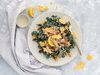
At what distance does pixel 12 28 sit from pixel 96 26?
314mm

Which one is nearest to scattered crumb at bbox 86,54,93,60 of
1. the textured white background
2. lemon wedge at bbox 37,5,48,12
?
the textured white background

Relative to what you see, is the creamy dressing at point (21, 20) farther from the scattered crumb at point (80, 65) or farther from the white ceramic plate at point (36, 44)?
the scattered crumb at point (80, 65)

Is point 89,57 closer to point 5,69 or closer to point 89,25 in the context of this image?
point 89,25

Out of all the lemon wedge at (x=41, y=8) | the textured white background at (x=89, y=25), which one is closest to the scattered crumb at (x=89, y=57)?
the textured white background at (x=89, y=25)

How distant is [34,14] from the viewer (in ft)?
4.29

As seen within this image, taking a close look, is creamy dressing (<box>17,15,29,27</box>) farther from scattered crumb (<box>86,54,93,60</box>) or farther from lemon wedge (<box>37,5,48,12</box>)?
scattered crumb (<box>86,54,93,60</box>)

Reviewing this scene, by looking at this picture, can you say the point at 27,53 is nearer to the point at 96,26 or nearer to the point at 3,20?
the point at 3,20

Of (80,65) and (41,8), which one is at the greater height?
(41,8)

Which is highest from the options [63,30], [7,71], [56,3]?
[56,3]

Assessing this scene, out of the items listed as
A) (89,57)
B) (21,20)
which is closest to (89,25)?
(89,57)

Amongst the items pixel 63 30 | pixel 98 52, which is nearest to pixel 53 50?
pixel 63 30

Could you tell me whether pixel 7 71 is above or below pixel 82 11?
below

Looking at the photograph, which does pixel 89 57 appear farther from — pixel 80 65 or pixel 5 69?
pixel 5 69

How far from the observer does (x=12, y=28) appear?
1.26 m
